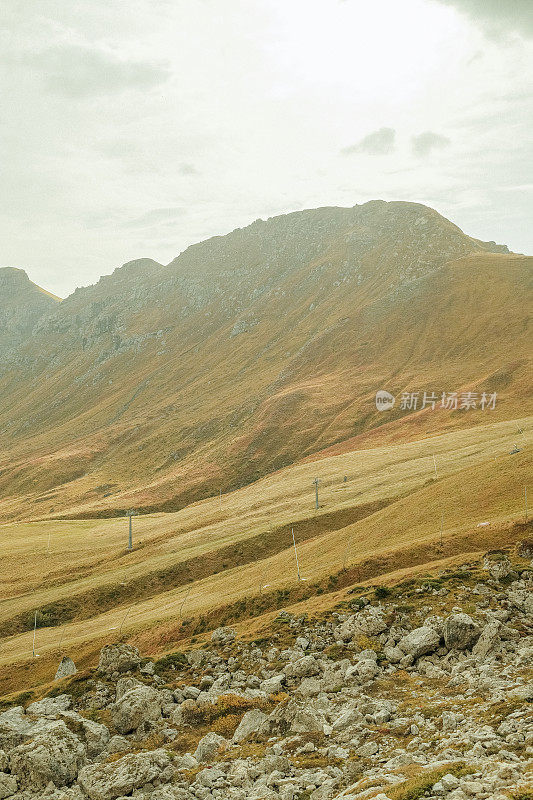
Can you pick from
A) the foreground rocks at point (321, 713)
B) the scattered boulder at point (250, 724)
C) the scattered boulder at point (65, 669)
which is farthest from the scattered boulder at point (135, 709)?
the scattered boulder at point (65, 669)

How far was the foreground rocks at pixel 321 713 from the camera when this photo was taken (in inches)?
693

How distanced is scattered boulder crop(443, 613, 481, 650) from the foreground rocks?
0.21ft

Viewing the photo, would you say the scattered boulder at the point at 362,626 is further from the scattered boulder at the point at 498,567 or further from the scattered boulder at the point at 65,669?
the scattered boulder at the point at 65,669

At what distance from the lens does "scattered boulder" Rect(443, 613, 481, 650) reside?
88.7ft

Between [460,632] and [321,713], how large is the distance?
8601 millimetres

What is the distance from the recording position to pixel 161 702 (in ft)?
92.0

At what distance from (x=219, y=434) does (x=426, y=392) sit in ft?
236

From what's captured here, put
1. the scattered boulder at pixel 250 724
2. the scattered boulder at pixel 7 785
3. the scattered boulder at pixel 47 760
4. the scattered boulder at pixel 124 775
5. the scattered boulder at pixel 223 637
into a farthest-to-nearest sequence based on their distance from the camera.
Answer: the scattered boulder at pixel 223 637
the scattered boulder at pixel 250 724
the scattered boulder at pixel 47 760
the scattered boulder at pixel 7 785
the scattered boulder at pixel 124 775

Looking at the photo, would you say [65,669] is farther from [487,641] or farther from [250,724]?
[487,641]

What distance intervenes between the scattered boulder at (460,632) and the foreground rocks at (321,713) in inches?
2.5

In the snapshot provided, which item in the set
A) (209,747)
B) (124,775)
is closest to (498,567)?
(209,747)

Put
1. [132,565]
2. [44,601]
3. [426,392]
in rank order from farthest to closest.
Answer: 1. [426,392]
2. [132,565]
3. [44,601]

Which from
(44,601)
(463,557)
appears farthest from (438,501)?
(44,601)

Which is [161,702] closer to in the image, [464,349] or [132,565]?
[132,565]
